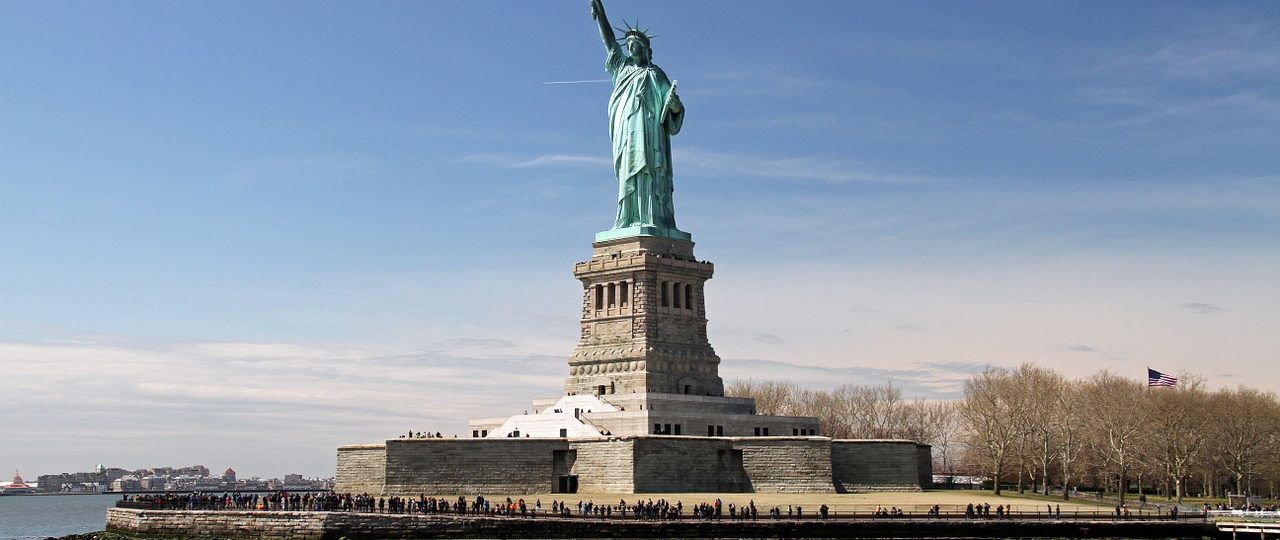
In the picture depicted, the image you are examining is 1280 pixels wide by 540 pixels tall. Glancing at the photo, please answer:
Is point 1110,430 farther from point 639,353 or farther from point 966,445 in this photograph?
point 639,353

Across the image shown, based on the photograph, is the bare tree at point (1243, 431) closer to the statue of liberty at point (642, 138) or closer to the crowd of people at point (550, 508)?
the crowd of people at point (550, 508)

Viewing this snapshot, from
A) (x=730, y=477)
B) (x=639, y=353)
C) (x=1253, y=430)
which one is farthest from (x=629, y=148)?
(x=1253, y=430)

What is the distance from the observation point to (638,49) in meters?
82.2

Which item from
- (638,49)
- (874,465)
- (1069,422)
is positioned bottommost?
(874,465)

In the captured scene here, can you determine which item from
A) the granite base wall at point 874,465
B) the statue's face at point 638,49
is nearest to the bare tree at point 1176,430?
the granite base wall at point 874,465

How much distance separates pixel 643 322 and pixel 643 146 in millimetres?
9888

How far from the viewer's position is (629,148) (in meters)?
81.4

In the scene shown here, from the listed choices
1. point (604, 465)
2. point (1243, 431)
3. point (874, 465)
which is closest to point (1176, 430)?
point (1243, 431)

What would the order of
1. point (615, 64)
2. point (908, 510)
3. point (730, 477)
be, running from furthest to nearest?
1. point (615, 64)
2. point (730, 477)
3. point (908, 510)

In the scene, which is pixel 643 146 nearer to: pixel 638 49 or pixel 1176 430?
pixel 638 49

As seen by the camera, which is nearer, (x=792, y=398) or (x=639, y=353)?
(x=639, y=353)

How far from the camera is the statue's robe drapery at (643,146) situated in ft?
265

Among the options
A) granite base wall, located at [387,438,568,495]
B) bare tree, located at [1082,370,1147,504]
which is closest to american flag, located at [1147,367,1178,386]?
bare tree, located at [1082,370,1147,504]

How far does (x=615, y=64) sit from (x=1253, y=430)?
4502 centimetres
